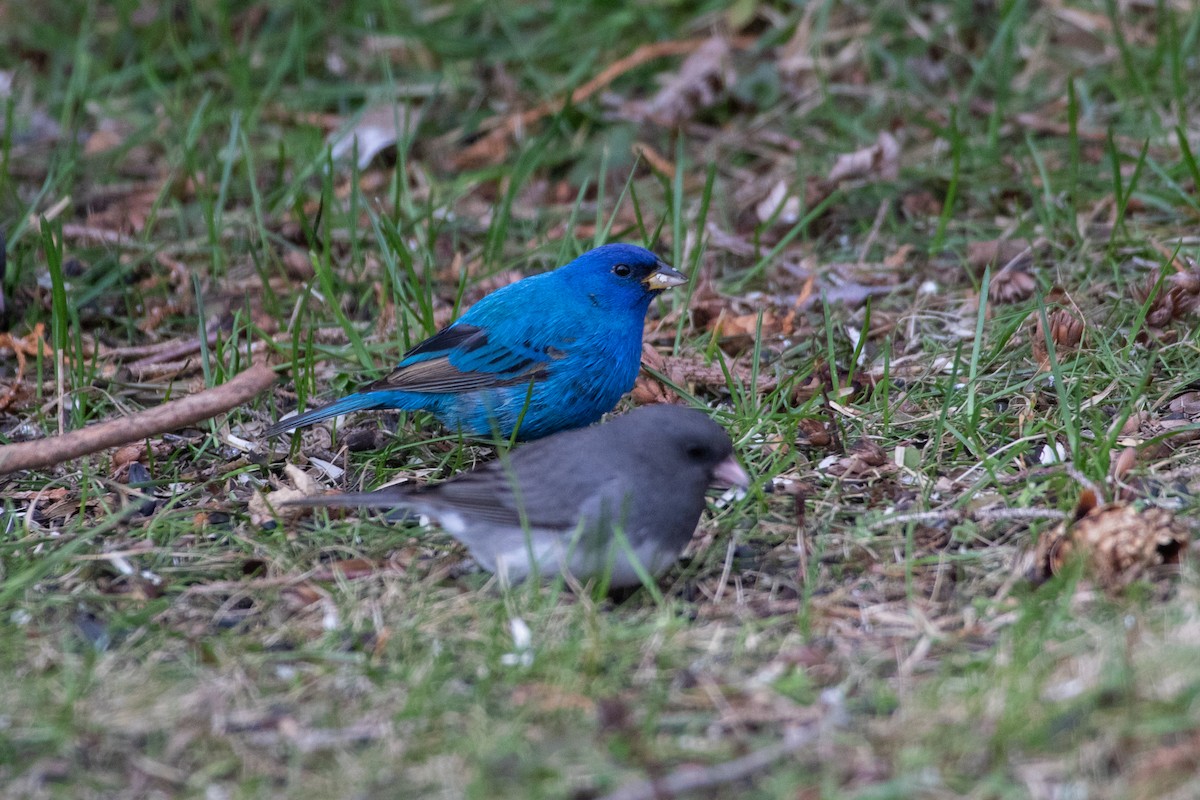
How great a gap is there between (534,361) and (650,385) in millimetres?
461

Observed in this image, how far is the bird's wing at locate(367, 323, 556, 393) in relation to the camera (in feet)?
13.9

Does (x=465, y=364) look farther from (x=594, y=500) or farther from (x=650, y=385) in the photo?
(x=594, y=500)

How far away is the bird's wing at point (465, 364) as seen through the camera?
4242 millimetres

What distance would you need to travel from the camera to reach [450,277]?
5.45 meters

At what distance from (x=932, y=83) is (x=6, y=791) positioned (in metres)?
5.31

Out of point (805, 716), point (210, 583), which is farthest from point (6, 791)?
point (805, 716)

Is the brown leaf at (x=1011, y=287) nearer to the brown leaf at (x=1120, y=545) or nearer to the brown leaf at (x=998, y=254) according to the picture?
the brown leaf at (x=998, y=254)

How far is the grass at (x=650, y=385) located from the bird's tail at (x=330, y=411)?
11 centimetres

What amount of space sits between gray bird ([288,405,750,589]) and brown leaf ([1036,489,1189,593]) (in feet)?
2.47

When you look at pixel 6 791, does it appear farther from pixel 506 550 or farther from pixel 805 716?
pixel 805 716

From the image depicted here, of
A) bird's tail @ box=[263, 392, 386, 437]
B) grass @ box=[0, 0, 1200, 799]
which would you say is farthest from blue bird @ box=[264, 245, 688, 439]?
grass @ box=[0, 0, 1200, 799]

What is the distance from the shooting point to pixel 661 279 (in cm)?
450

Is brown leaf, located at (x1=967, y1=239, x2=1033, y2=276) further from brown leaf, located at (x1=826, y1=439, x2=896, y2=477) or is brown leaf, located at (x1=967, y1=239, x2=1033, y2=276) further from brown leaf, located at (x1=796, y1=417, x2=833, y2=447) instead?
brown leaf, located at (x1=826, y1=439, x2=896, y2=477)

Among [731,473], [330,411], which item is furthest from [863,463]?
[330,411]
